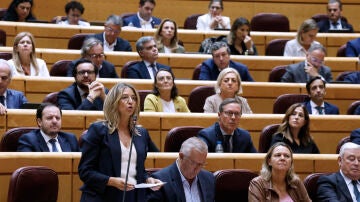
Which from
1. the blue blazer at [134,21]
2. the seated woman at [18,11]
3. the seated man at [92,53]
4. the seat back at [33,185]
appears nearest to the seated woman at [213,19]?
the blue blazer at [134,21]

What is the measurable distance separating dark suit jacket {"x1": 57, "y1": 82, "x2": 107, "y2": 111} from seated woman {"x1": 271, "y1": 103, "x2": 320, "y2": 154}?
1047 mm

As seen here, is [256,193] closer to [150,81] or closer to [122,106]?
[122,106]

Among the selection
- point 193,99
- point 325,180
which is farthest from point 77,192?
point 193,99

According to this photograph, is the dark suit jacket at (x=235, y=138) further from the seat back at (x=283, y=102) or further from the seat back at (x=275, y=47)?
the seat back at (x=275, y=47)

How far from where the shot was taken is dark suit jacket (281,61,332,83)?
19.9 ft

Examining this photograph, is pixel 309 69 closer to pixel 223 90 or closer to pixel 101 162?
pixel 223 90

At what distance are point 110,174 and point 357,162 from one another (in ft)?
4.57

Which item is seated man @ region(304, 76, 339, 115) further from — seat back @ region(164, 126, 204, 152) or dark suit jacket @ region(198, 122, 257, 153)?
seat back @ region(164, 126, 204, 152)

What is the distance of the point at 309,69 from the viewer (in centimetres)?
612

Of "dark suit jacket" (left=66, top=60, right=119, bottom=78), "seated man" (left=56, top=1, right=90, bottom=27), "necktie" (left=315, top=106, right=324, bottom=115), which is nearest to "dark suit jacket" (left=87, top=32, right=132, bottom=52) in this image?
"seated man" (left=56, top=1, right=90, bottom=27)

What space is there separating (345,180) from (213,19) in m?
3.25

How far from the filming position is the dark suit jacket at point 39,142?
4.20 meters

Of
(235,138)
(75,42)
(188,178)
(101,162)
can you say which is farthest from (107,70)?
(101,162)

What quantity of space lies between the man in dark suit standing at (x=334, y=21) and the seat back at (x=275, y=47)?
2.47 feet
